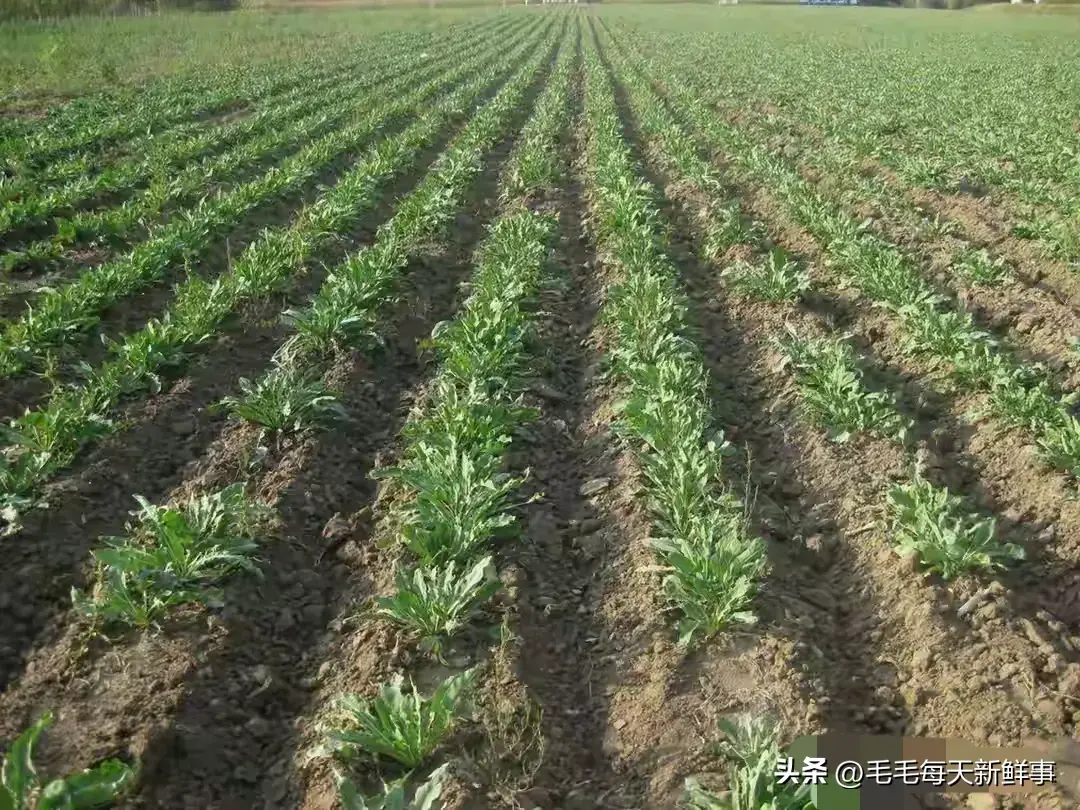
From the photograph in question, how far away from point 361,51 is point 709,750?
34.5m

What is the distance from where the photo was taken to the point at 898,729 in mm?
3920

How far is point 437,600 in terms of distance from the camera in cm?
431

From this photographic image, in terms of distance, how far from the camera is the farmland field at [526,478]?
386 centimetres

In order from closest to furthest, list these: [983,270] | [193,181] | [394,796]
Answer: [394,796], [983,270], [193,181]

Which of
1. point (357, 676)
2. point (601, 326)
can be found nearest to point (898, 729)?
point (357, 676)

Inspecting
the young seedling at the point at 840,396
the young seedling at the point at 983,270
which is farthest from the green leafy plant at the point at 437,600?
the young seedling at the point at 983,270

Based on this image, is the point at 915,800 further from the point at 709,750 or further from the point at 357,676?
the point at 357,676

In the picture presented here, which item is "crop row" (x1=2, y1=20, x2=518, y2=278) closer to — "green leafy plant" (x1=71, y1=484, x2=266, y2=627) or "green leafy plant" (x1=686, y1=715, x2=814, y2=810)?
"green leafy plant" (x1=71, y1=484, x2=266, y2=627)

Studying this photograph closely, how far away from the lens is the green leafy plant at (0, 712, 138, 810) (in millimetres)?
3244

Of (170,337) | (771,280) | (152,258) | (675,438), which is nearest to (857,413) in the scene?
(675,438)

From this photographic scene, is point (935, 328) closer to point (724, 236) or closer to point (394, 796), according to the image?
point (724, 236)

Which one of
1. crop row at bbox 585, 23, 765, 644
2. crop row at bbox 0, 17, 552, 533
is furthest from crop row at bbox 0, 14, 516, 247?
crop row at bbox 585, 23, 765, 644

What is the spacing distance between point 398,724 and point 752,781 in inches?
56.0

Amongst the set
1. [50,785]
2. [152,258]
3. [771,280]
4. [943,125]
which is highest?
[152,258]
